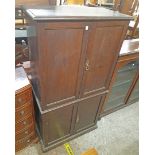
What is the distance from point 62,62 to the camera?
1.25 metres

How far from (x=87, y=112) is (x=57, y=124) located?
40cm

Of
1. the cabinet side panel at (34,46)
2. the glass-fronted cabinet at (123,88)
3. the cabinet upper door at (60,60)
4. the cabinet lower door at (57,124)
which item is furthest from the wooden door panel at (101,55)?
the glass-fronted cabinet at (123,88)

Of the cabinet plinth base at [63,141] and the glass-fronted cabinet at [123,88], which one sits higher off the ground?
the glass-fronted cabinet at [123,88]

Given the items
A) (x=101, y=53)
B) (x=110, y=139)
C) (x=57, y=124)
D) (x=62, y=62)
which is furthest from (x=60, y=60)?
(x=110, y=139)

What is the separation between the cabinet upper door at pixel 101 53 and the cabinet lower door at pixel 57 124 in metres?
0.28

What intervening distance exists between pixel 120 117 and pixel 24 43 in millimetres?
1770

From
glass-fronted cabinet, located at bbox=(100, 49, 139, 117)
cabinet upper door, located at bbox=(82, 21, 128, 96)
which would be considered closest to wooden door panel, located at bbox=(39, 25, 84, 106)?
cabinet upper door, located at bbox=(82, 21, 128, 96)

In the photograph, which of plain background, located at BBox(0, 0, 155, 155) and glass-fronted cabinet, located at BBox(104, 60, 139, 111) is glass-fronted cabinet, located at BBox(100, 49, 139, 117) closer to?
glass-fronted cabinet, located at BBox(104, 60, 139, 111)

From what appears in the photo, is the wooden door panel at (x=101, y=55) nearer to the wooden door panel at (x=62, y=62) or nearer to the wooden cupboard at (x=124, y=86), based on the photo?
the wooden door panel at (x=62, y=62)

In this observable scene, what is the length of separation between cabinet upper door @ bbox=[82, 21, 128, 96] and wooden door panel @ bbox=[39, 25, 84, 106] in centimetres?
11
